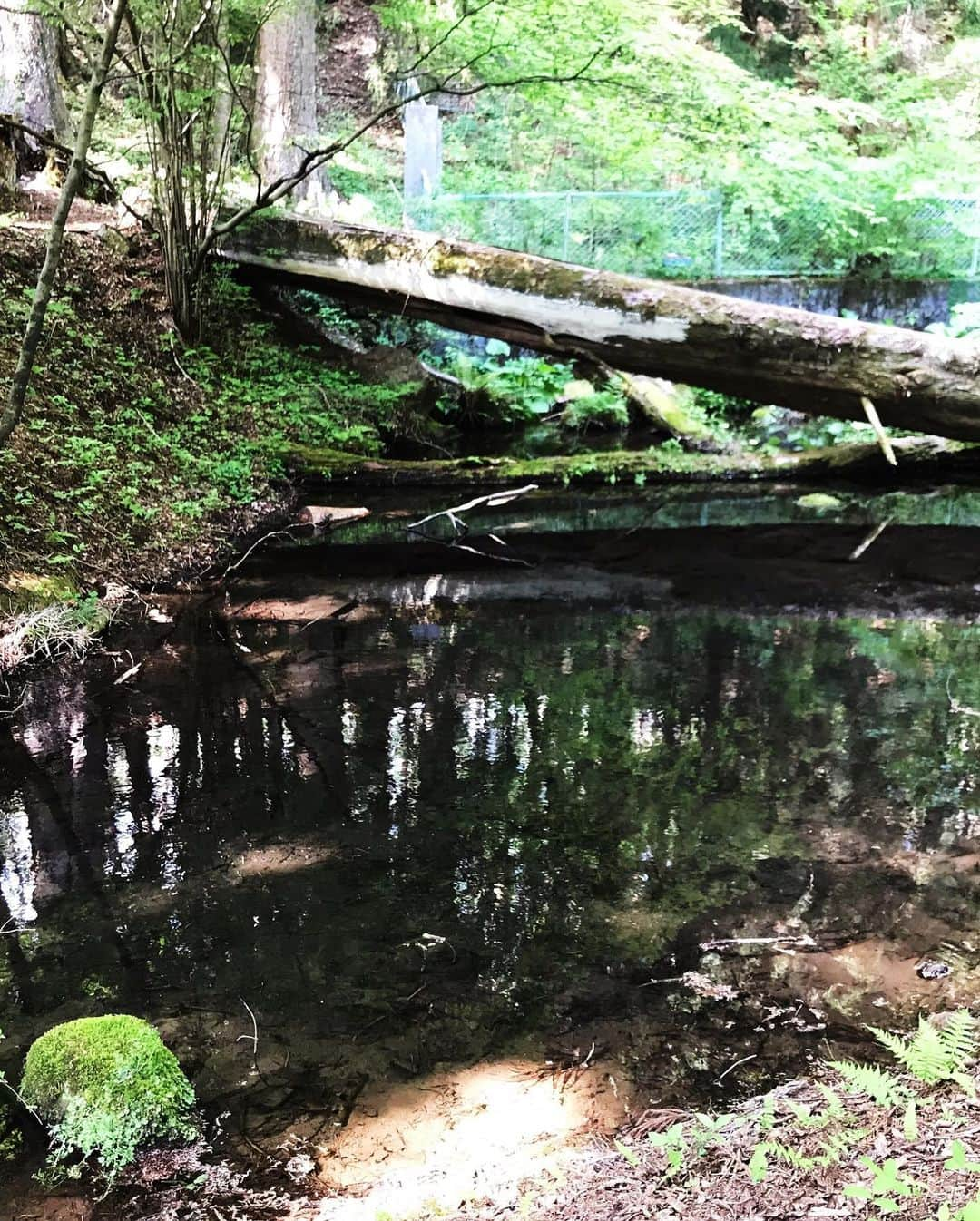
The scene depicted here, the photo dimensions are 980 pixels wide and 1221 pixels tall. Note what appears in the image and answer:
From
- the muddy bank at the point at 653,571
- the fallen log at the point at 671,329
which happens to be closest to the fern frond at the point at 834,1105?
the muddy bank at the point at 653,571

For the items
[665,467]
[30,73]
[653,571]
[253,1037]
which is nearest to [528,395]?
[665,467]

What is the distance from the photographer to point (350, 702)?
15.8 feet

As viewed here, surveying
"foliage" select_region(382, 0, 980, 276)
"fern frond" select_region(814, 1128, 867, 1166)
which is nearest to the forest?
"fern frond" select_region(814, 1128, 867, 1166)

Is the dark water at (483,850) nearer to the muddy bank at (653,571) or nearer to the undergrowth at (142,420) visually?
the muddy bank at (653,571)

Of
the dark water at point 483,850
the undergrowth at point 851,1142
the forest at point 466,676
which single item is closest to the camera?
the undergrowth at point 851,1142

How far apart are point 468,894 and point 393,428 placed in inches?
292

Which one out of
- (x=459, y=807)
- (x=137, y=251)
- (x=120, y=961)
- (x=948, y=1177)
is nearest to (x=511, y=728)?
(x=459, y=807)

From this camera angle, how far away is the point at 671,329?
7.88 m

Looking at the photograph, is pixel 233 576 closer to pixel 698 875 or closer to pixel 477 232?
pixel 698 875

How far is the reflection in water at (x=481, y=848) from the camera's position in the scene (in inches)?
105

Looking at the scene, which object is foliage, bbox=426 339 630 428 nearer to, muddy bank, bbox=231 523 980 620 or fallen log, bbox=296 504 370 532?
fallen log, bbox=296 504 370 532

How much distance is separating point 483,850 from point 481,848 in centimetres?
2

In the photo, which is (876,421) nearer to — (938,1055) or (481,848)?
(481,848)

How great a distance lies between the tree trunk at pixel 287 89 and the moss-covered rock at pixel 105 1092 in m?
11.4
